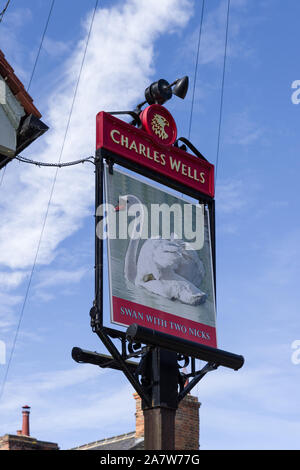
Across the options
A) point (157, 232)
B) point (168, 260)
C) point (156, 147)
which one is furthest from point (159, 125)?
point (168, 260)

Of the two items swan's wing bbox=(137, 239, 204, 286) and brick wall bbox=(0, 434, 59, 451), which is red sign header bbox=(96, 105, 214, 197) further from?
brick wall bbox=(0, 434, 59, 451)

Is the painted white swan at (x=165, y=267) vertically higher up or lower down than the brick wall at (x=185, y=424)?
higher up

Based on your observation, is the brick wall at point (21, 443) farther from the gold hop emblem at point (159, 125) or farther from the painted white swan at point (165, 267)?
the gold hop emblem at point (159, 125)

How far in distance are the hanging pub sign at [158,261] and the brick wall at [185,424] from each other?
17.9 ft

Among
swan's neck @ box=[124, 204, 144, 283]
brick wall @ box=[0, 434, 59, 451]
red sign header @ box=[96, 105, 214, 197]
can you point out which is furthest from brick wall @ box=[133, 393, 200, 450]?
swan's neck @ box=[124, 204, 144, 283]

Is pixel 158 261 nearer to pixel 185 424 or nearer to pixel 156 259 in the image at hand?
pixel 156 259

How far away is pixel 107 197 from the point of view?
14.5 m

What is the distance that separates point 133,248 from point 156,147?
96.2 inches

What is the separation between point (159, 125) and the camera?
643 inches

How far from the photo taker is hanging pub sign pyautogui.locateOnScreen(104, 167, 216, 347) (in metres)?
14.2

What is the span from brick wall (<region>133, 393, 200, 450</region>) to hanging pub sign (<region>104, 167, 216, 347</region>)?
17.9 ft

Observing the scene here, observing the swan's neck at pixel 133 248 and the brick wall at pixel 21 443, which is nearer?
the swan's neck at pixel 133 248

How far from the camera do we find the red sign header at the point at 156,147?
15.2 m

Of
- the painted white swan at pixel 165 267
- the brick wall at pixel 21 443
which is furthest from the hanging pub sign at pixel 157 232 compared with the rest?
the brick wall at pixel 21 443
